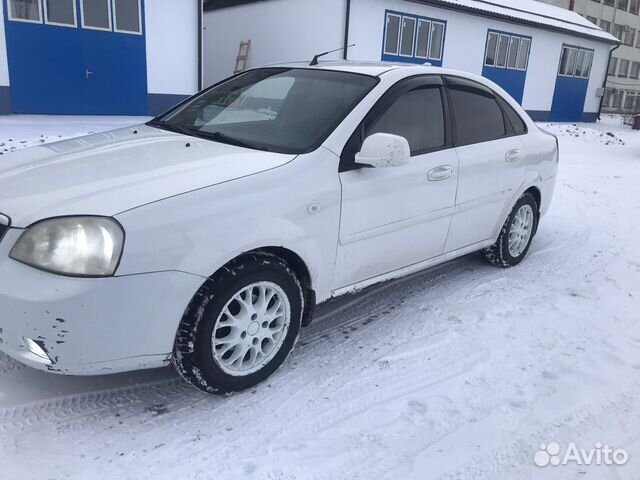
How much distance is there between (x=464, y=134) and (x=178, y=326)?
2.47 metres

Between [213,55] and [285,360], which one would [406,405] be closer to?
[285,360]

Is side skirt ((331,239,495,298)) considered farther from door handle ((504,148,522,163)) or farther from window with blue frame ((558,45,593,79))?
window with blue frame ((558,45,593,79))

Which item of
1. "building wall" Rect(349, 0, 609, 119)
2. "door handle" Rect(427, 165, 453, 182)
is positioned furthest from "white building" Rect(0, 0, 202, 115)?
"door handle" Rect(427, 165, 453, 182)

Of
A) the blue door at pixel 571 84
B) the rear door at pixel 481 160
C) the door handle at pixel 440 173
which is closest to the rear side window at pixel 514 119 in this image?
the rear door at pixel 481 160

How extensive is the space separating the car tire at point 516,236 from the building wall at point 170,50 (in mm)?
11150

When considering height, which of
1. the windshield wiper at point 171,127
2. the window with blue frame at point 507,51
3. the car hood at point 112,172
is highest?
the window with blue frame at point 507,51

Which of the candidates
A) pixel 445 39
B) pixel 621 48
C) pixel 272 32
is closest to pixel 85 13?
pixel 272 32

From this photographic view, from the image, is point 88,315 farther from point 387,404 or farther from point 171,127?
point 171,127

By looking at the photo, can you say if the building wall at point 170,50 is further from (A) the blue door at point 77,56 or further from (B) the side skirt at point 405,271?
(B) the side skirt at point 405,271

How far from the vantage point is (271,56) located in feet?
58.3

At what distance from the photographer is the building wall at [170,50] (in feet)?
43.7

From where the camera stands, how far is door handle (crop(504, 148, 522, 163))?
430cm

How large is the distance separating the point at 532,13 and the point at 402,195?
22.4 meters


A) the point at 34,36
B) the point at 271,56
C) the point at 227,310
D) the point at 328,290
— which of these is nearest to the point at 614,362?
the point at 328,290
